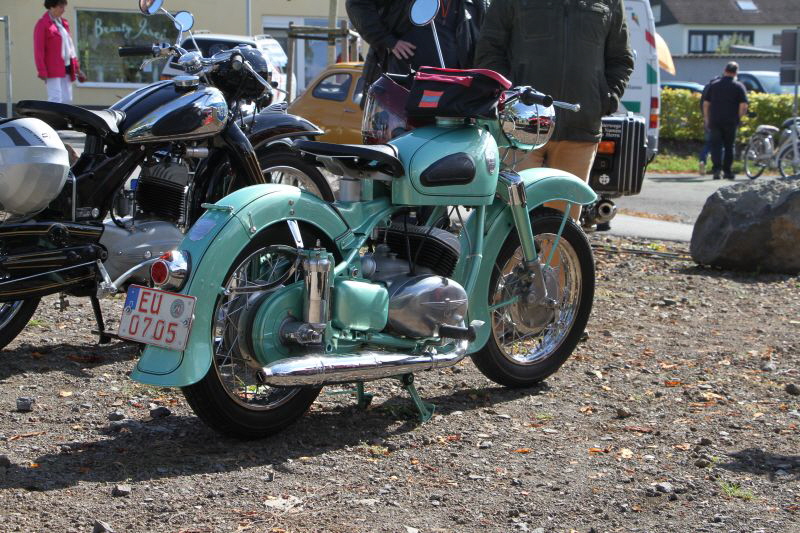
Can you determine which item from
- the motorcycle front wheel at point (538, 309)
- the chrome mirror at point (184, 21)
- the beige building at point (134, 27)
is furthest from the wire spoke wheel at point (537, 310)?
the beige building at point (134, 27)

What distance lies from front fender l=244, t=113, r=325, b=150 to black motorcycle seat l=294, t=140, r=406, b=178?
6.62ft

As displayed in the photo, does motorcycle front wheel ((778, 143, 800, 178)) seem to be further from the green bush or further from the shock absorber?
the shock absorber

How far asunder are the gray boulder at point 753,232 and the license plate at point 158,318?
590 centimetres

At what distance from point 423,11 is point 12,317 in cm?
236

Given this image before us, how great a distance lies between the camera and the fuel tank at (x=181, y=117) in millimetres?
5461

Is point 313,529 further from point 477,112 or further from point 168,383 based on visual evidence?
point 477,112

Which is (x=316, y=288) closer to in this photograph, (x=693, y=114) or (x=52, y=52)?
(x=52, y=52)

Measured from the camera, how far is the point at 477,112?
184 inches

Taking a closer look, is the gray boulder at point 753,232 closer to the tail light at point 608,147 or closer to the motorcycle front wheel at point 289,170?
the tail light at point 608,147

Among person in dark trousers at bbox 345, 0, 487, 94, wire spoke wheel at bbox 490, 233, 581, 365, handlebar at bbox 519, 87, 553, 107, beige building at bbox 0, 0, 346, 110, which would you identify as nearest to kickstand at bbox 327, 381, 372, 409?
wire spoke wheel at bbox 490, 233, 581, 365

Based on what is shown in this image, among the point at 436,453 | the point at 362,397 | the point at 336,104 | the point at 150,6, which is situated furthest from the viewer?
the point at 336,104

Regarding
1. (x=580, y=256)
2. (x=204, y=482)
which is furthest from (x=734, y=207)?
(x=204, y=482)

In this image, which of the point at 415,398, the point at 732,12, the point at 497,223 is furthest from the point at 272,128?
the point at 732,12

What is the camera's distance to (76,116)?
5.36 meters
